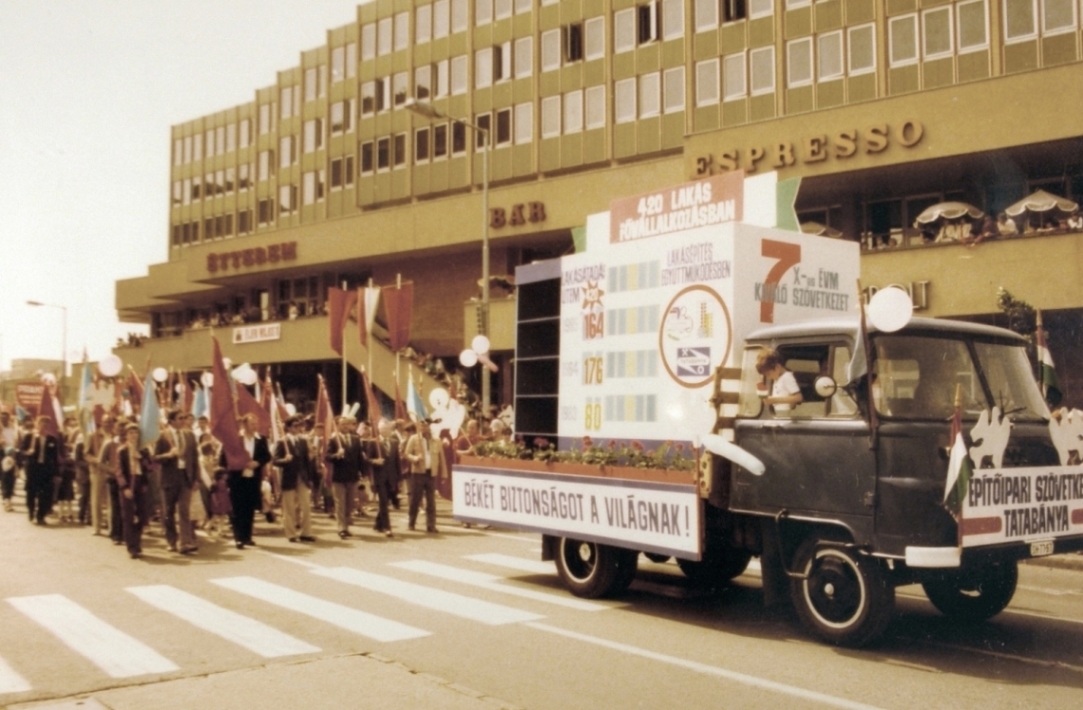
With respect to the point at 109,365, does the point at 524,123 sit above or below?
above

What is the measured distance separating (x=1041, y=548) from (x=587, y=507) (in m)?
3.98

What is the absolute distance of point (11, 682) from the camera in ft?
23.3

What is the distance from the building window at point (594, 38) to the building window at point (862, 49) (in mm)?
10236

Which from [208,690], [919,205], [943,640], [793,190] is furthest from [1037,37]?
[208,690]

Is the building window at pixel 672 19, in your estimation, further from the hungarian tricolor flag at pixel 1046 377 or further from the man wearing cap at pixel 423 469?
the hungarian tricolor flag at pixel 1046 377

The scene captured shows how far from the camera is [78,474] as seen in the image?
61.1ft

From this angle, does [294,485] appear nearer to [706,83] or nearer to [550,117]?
[706,83]

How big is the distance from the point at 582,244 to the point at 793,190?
11.0 ft

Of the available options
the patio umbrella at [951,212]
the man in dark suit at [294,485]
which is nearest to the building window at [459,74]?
the patio umbrella at [951,212]

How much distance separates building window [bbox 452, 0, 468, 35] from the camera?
44.3 m

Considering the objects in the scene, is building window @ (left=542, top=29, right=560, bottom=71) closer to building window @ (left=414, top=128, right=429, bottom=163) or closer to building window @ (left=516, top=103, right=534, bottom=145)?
building window @ (left=516, top=103, right=534, bottom=145)

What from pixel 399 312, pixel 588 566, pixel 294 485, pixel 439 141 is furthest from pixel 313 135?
pixel 588 566

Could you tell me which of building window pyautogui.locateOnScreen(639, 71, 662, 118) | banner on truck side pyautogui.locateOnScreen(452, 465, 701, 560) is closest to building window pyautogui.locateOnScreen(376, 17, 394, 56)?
building window pyautogui.locateOnScreen(639, 71, 662, 118)

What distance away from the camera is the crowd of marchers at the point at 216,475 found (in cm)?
1454
